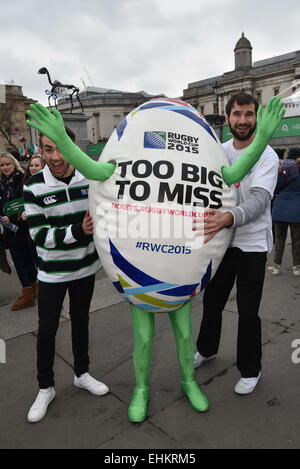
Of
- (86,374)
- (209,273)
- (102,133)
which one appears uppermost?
(102,133)

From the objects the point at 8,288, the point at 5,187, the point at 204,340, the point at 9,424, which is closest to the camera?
the point at 9,424

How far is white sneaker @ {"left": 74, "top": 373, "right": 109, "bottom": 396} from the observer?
2.67m

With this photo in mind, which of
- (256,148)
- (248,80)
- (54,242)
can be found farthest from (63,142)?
(248,80)

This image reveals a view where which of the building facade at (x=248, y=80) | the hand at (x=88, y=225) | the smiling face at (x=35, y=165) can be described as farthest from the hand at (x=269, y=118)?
the building facade at (x=248, y=80)

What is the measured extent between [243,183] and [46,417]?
2.10 metres

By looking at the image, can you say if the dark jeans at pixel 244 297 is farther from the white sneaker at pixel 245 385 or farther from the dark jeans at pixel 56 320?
the dark jeans at pixel 56 320

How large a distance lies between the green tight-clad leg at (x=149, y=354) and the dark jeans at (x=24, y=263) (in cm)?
246

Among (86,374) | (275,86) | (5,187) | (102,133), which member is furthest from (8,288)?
(102,133)

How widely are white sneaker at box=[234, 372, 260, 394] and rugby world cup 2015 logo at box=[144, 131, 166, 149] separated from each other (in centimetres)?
177

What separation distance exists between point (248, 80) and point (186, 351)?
5535 centimetres

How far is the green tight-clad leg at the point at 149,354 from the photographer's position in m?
2.33
